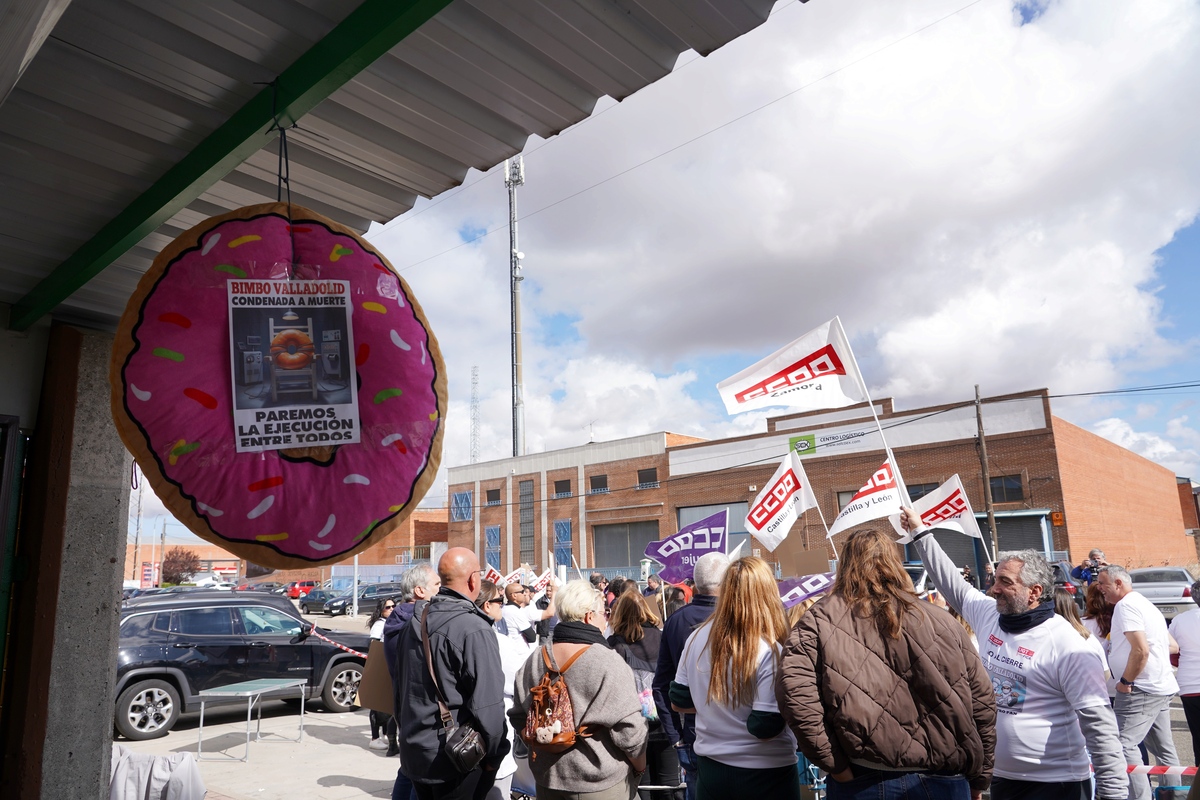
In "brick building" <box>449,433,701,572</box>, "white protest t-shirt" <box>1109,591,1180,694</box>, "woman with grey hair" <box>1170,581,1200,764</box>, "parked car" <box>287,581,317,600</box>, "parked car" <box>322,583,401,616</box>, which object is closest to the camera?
"white protest t-shirt" <box>1109,591,1180,694</box>

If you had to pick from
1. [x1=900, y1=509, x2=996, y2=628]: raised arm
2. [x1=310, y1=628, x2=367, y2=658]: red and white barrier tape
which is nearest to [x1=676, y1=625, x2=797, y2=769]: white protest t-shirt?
[x1=900, y1=509, x2=996, y2=628]: raised arm

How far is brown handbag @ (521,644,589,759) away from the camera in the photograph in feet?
12.5

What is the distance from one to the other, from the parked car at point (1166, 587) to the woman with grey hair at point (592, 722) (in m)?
19.8

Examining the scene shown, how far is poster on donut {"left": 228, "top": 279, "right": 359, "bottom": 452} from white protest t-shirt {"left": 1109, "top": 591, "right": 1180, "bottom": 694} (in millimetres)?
5712

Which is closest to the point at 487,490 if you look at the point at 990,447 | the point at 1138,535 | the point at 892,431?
the point at 892,431

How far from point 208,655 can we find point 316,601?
32618 mm

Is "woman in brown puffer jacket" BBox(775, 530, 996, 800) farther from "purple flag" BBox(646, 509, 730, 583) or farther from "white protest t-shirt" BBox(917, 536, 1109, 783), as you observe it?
"purple flag" BBox(646, 509, 730, 583)

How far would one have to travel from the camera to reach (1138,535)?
44.1m

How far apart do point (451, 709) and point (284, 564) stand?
1.93 m

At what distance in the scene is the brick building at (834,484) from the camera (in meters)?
34.1

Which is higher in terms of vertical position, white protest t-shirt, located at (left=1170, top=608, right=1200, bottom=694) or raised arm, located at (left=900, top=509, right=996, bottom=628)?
raised arm, located at (left=900, top=509, right=996, bottom=628)

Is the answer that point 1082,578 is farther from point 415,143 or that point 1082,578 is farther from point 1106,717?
point 415,143

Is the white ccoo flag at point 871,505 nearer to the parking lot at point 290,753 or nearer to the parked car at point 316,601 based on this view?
the parking lot at point 290,753

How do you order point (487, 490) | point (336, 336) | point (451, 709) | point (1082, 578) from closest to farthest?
point (336, 336)
point (451, 709)
point (1082, 578)
point (487, 490)
